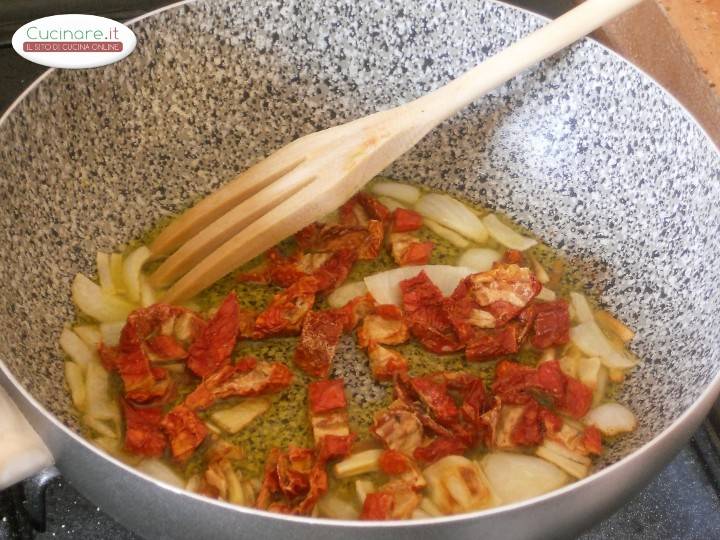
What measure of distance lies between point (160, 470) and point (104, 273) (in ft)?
1.15

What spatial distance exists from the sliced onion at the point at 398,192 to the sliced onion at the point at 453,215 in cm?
1

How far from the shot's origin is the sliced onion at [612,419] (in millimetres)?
1064

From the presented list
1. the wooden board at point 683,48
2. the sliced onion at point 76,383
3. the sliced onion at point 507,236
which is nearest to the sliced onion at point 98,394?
the sliced onion at point 76,383

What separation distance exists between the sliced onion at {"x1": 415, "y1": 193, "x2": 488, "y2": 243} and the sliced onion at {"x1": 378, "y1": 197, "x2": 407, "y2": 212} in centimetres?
3

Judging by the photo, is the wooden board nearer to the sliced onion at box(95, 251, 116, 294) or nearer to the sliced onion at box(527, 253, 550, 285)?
the sliced onion at box(527, 253, 550, 285)

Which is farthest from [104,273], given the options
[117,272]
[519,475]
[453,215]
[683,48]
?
[683,48]

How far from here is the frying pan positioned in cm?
109

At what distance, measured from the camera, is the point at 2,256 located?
1027 millimetres

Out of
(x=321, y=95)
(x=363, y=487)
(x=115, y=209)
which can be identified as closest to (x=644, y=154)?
Result: (x=321, y=95)

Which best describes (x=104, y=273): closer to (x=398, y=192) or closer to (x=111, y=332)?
(x=111, y=332)

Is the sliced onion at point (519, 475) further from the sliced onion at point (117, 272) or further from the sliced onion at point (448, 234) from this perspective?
the sliced onion at point (117, 272)

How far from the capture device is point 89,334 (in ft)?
3.70

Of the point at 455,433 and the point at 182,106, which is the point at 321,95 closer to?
the point at 182,106

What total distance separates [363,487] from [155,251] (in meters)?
0.50
